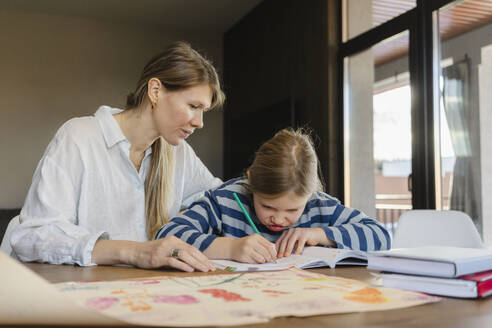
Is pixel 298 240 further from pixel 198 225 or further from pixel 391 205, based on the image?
pixel 391 205

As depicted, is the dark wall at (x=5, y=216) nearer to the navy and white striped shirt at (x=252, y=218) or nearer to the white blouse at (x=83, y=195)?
the white blouse at (x=83, y=195)

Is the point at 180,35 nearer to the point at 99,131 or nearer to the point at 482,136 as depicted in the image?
the point at 482,136

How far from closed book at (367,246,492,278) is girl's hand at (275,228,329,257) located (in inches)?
13.9

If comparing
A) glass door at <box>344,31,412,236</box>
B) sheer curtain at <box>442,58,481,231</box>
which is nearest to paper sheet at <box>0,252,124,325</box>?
sheer curtain at <box>442,58,481,231</box>

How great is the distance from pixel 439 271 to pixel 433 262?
16mm

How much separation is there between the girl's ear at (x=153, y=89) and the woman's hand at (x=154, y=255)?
0.57 metres

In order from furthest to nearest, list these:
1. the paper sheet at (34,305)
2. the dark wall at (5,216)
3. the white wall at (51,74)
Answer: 1. the white wall at (51,74)
2. the dark wall at (5,216)
3. the paper sheet at (34,305)

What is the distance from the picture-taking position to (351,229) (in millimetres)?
1202

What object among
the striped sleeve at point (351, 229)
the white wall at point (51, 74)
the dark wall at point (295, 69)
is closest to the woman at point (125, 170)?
the striped sleeve at point (351, 229)

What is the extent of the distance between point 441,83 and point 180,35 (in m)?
3.43

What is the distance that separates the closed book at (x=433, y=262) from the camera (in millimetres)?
667

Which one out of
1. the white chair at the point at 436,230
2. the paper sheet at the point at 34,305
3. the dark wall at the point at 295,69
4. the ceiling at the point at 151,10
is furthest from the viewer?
the ceiling at the point at 151,10

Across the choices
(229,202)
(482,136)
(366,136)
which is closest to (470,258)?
(229,202)

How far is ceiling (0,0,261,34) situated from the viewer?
183 inches
